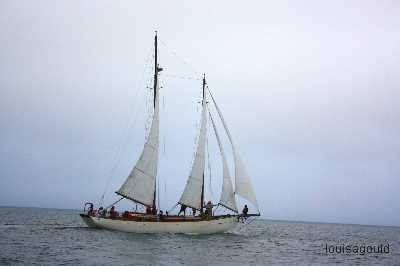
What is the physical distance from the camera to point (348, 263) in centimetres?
3741

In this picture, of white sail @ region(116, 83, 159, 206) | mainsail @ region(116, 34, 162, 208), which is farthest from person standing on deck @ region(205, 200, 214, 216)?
white sail @ region(116, 83, 159, 206)

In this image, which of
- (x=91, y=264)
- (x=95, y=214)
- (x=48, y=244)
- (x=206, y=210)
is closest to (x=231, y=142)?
(x=206, y=210)

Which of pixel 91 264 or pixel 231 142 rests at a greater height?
pixel 231 142

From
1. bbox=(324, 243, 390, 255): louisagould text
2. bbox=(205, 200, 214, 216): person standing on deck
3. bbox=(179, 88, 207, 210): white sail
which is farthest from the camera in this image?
bbox=(205, 200, 214, 216): person standing on deck

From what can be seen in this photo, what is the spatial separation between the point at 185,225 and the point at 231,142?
9.47 m

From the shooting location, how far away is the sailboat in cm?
4628

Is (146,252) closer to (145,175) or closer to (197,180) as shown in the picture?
(145,175)

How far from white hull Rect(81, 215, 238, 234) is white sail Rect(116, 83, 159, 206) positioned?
246cm

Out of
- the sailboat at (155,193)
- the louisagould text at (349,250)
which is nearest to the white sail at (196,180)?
the sailboat at (155,193)

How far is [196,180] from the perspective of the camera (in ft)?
156

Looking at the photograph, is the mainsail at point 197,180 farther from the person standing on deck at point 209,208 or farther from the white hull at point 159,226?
the white hull at point 159,226

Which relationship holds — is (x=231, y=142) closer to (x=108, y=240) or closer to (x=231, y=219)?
(x=231, y=219)

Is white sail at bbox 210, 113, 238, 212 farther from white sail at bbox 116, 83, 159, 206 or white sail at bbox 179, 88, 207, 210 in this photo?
white sail at bbox 116, 83, 159, 206

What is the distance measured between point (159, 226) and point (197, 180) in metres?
5.88
